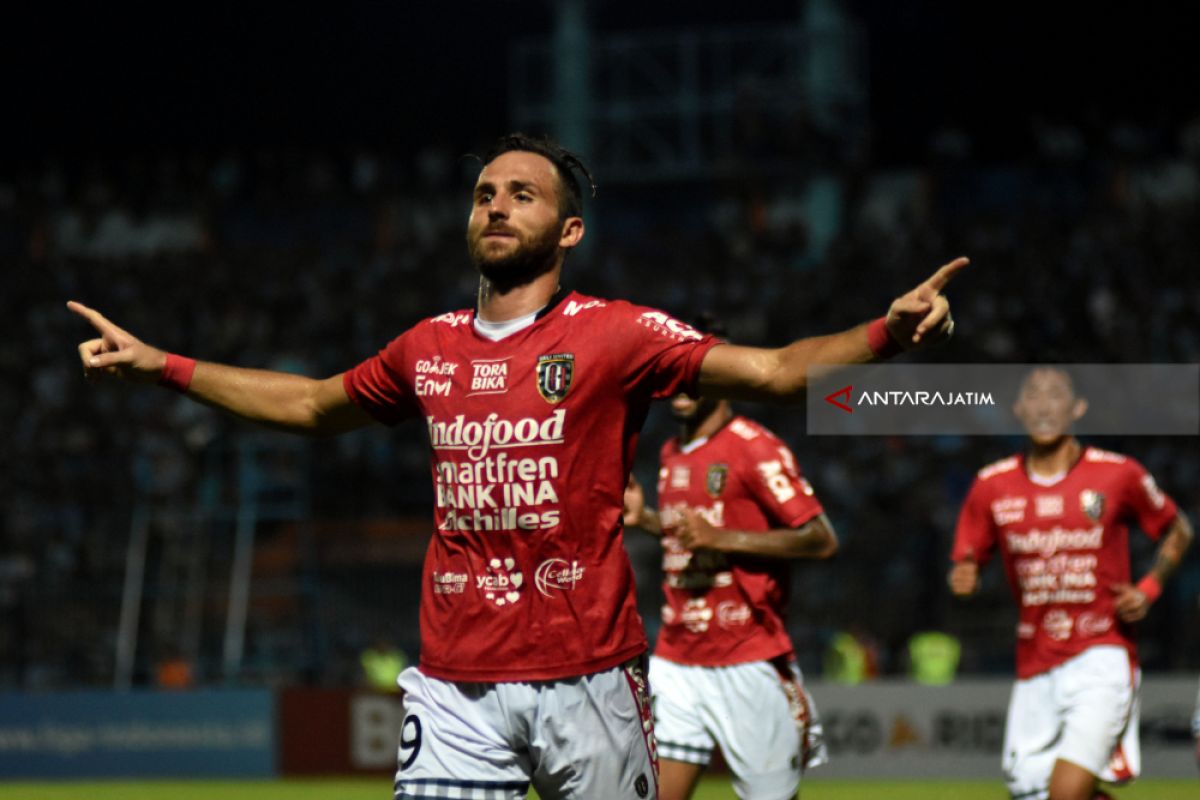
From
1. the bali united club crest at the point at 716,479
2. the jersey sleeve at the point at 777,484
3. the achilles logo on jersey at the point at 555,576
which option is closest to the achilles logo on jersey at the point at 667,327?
the achilles logo on jersey at the point at 555,576

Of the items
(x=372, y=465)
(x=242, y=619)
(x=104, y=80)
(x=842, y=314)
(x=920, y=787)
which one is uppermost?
(x=104, y=80)

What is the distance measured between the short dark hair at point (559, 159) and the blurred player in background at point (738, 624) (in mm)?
2431

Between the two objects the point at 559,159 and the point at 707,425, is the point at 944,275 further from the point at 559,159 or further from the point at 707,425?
the point at 707,425

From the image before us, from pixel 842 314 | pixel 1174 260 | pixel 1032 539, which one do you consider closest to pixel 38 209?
pixel 842 314

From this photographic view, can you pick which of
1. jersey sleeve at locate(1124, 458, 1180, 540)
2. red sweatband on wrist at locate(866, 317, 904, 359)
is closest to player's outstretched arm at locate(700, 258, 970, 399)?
red sweatband on wrist at locate(866, 317, 904, 359)

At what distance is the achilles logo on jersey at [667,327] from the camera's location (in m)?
4.64

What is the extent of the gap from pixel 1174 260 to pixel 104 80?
19.5 m

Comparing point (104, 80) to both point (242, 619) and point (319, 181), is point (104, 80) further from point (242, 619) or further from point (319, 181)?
point (242, 619)

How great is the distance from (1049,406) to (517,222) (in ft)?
14.2

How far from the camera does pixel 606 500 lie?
469 centimetres

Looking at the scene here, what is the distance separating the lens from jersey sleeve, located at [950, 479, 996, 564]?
844 centimetres

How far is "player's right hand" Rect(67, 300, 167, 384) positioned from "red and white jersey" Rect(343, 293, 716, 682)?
0.87 metres

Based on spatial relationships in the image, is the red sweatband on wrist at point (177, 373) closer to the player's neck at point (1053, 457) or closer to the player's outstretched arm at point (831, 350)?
the player's outstretched arm at point (831, 350)

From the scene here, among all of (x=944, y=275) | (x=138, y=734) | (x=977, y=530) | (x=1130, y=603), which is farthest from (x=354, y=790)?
(x=944, y=275)
